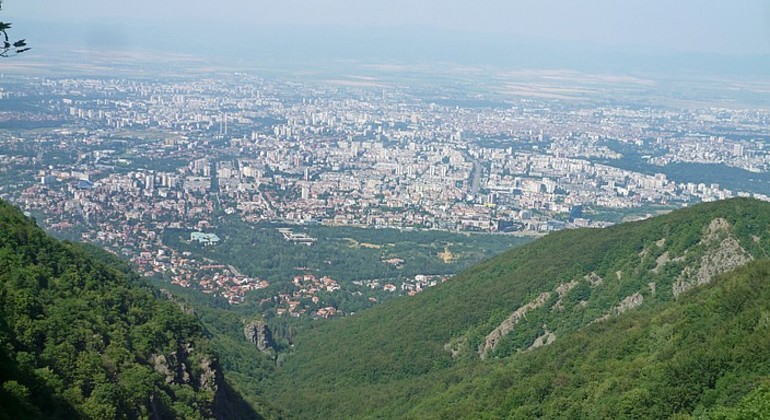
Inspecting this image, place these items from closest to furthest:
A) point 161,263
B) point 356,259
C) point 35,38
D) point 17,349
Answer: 1. point 17,349
2. point 161,263
3. point 356,259
4. point 35,38

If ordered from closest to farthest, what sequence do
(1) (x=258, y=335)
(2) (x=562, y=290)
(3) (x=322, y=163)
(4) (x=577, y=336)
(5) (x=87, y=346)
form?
(5) (x=87, y=346), (4) (x=577, y=336), (2) (x=562, y=290), (1) (x=258, y=335), (3) (x=322, y=163)

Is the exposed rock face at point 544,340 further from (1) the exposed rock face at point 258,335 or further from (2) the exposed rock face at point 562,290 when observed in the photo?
(1) the exposed rock face at point 258,335

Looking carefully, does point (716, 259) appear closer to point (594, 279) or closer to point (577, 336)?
point (594, 279)

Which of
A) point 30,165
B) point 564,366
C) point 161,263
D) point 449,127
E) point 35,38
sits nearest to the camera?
point 564,366

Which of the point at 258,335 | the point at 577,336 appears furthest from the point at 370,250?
the point at 577,336

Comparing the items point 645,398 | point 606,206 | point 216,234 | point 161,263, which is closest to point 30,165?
point 216,234

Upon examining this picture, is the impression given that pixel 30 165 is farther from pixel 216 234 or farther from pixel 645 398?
pixel 645 398
